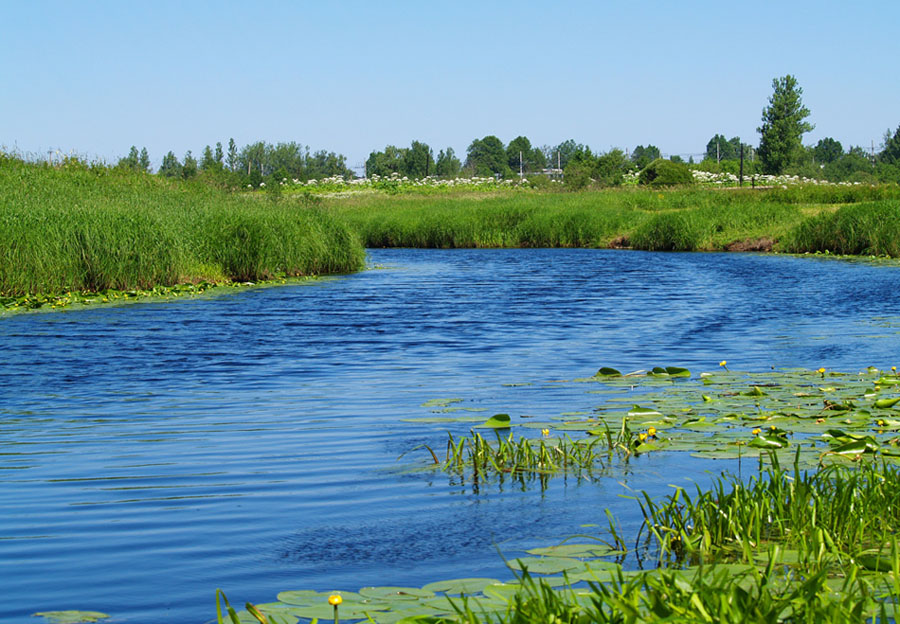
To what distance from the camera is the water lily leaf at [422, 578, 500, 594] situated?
12.8 ft

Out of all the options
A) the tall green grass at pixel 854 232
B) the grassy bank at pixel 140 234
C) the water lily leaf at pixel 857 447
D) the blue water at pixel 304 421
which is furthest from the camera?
the tall green grass at pixel 854 232

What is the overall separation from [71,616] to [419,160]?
112 meters

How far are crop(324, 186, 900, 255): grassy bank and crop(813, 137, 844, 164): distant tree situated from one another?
333 feet

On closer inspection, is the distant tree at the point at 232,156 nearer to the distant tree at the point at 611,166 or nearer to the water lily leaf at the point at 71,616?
the distant tree at the point at 611,166

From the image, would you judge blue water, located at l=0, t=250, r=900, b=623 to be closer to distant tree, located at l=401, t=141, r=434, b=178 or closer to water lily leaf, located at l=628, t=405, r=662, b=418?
water lily leaf, located at l=628, t=405, r=662, b=418

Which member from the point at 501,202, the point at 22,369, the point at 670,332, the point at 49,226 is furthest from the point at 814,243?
the point at 22,369

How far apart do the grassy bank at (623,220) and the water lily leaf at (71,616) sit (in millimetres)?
33591

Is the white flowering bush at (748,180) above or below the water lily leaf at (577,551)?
above

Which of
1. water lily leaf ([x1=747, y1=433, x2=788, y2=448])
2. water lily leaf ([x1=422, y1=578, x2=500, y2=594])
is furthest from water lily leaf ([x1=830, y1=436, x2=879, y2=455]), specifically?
water lily leaf ([x1=422, y1=578, x2=500, y2=594])

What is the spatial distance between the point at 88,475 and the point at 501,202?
42.9m

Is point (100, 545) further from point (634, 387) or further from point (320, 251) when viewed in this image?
point (320, 251)

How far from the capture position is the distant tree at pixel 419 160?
114 metres

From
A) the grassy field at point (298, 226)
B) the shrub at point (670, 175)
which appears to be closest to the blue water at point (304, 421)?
the grassy field at point (298, 226)

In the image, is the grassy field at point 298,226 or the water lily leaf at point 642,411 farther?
the grassy field at point 298,226
